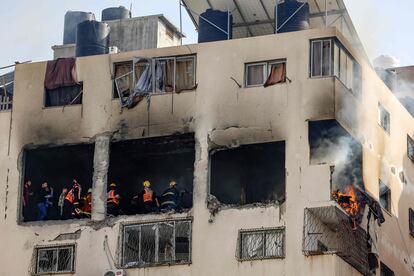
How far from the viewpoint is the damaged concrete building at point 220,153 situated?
4356cm

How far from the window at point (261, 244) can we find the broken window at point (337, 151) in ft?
9.14

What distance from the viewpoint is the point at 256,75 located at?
45.2m

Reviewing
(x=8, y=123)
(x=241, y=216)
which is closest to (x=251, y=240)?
(x=241, y=216)

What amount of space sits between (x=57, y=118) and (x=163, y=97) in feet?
13.4

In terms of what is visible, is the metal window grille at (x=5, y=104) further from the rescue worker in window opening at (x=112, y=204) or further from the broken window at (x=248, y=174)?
the broken window at (x=248, y=174)

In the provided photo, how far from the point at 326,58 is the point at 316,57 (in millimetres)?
→ 343

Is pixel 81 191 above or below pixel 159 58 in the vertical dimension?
below

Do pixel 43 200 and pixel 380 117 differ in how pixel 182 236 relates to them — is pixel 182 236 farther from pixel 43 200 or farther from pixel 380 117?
pixel 380 117

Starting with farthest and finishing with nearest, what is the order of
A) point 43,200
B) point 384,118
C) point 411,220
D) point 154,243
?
point 411,220, point 384,118, point 43,200, point 154,243

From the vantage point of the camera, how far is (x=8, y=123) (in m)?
48.2

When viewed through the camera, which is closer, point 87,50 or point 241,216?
point 241,216

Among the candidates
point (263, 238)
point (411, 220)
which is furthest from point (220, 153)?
point (411, 220)

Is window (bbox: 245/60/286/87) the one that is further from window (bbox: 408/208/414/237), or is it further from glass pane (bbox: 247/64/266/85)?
window (bbox: 408/208/414/237)

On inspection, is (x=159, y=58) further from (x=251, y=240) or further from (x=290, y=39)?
(x=251, y=240)
